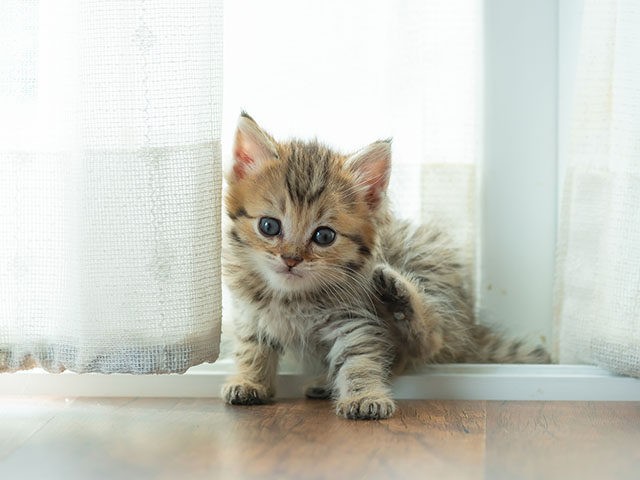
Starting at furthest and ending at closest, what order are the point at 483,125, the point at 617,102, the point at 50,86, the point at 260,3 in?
the point at 483,125 → the point at 260,3 → the point at 617,102 → the point at 50,86

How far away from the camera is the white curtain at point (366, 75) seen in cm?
193

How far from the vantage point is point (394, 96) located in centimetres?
197

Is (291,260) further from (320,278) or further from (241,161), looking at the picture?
(241,161)

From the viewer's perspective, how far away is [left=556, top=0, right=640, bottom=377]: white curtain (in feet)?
5.64

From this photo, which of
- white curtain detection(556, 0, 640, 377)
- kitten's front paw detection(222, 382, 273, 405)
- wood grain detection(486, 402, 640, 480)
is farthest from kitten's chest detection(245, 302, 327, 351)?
white curtain detection(556, 0, 640, 377)

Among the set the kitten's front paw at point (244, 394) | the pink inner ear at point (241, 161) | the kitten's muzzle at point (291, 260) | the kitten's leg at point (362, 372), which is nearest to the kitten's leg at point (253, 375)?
the kitten's front paw at point (244, 394)

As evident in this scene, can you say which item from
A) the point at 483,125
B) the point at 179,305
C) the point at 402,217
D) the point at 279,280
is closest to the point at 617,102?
the point at 483,125

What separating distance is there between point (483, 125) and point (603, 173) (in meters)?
0.32

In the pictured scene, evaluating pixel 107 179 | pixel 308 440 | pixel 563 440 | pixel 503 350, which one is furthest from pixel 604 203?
pixel 107 179

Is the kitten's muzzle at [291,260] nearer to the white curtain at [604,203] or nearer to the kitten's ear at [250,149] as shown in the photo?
the kitten's ear at [250,149]

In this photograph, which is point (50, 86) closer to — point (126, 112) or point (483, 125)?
point (126, 112)

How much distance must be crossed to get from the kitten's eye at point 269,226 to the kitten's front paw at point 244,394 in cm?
30

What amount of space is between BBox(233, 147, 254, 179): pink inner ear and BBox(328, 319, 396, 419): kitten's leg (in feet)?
1.17

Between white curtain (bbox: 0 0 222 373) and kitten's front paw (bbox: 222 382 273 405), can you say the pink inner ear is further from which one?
kitten's front paw (bbox: 222 382 273 405)
